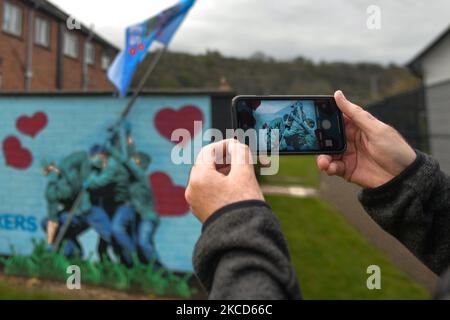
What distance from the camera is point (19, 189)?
17.3ft

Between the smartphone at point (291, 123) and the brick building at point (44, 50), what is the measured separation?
9.95 m

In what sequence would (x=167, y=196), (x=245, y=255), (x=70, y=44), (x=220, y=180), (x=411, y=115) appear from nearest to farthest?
(x=245, y=255)
(x=220, y=180)
(x=167, y=196)
(x=411, y=115)
(x=70, y=44)

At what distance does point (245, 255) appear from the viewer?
0.76m

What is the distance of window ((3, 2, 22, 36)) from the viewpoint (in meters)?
11.2

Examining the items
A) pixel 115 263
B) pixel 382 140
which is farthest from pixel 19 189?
pixel 382 140

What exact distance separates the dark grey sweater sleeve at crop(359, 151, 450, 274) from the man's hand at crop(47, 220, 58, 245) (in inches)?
185

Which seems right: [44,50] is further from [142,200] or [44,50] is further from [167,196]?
[167,196]

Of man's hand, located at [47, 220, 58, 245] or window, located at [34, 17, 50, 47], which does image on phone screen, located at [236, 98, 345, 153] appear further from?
window, located at [34, 17, 50, 47]

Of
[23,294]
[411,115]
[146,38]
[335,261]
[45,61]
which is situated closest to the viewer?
[23,294]

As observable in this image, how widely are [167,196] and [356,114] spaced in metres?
3.67

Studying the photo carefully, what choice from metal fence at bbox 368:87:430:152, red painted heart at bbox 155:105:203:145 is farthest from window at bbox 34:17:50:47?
metal fence at bbox 368:87:430:152

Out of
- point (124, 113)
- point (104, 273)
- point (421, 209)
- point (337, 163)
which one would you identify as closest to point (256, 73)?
point (124, 113)

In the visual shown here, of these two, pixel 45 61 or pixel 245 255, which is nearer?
pixel 245 255
